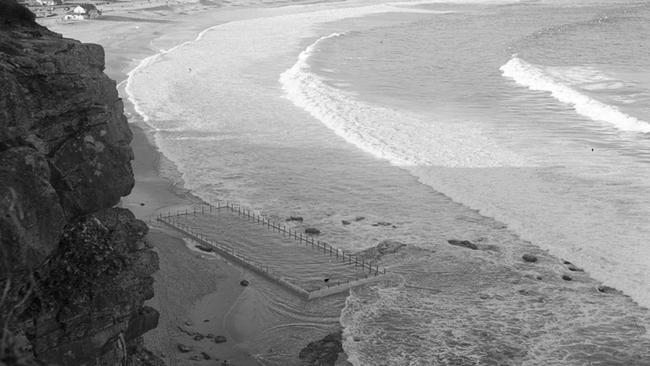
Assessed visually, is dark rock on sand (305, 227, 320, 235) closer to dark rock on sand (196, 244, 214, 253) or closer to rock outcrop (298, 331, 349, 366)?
dark rock on sand (196, 244, 214, 253)

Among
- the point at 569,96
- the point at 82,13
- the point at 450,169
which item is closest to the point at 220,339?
the point at 450,169

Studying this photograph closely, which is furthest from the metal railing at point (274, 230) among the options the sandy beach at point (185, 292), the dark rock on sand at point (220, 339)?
the dark rock on sand at point (220, 339)

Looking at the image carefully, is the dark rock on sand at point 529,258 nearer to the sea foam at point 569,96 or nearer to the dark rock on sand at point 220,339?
the dark rock on sand at point 220,339

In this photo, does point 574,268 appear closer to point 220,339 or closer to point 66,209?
point 220,339

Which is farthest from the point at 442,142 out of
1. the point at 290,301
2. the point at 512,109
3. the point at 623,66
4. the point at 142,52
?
the point at 142,52

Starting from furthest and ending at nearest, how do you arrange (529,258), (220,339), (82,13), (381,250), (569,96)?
(82,13) < (569,96) < (381,250) < (529,258) < (220,339)

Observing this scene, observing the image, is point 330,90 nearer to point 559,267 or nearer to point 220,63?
point 220,63
